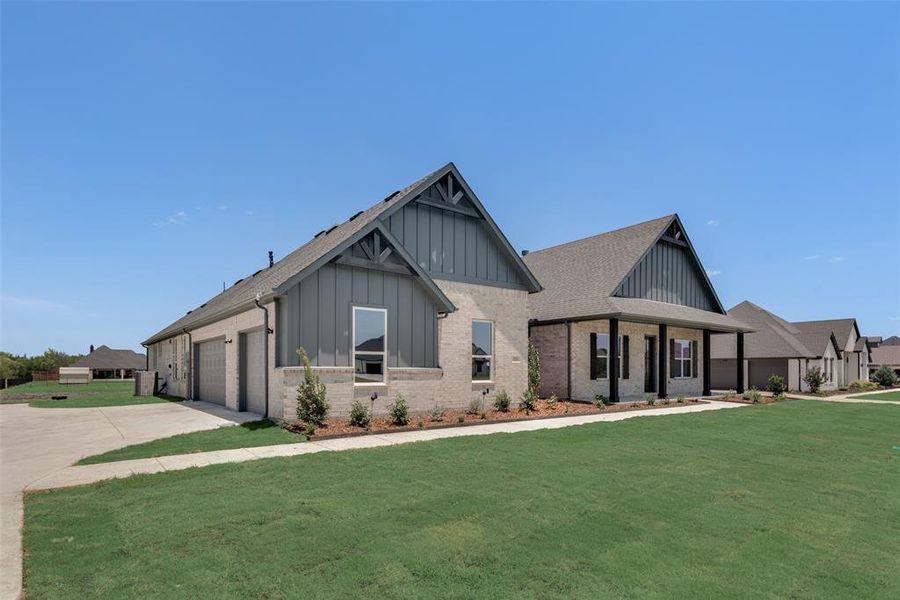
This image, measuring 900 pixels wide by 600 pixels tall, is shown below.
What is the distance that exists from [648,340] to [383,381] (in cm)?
1452

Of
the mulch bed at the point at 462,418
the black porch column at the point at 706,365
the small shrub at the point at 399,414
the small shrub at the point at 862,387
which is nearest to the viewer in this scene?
the mulch bed at the point at 462,418

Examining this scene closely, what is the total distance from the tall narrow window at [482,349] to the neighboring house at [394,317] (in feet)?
0.12

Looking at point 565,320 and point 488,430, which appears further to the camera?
point 565,320

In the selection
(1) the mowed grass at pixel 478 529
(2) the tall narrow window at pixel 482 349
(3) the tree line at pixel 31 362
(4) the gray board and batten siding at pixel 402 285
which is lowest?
(3) the tree line at pixel 31 362

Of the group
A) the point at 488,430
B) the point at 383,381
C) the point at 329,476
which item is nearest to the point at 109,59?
the point at 383,381

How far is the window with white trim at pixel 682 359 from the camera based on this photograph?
80.3 ft

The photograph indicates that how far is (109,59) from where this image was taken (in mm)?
11398

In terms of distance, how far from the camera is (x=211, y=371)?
65.6 feet

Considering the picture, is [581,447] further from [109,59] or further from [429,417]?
[109,59]

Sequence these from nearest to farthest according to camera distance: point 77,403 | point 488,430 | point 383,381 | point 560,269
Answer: point 488,430 → point 383,381 → point 77,403 → point 560,269

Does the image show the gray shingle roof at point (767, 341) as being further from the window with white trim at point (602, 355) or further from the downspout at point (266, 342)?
the downspout at point (266, 342)

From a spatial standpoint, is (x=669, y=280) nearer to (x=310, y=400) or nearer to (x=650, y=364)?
(x=650, y=364)

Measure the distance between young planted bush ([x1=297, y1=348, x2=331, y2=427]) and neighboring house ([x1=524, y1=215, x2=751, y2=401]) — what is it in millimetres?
10927

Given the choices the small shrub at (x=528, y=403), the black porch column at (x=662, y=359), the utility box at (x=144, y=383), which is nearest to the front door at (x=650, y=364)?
the black porch column at (x=662, y=359)
